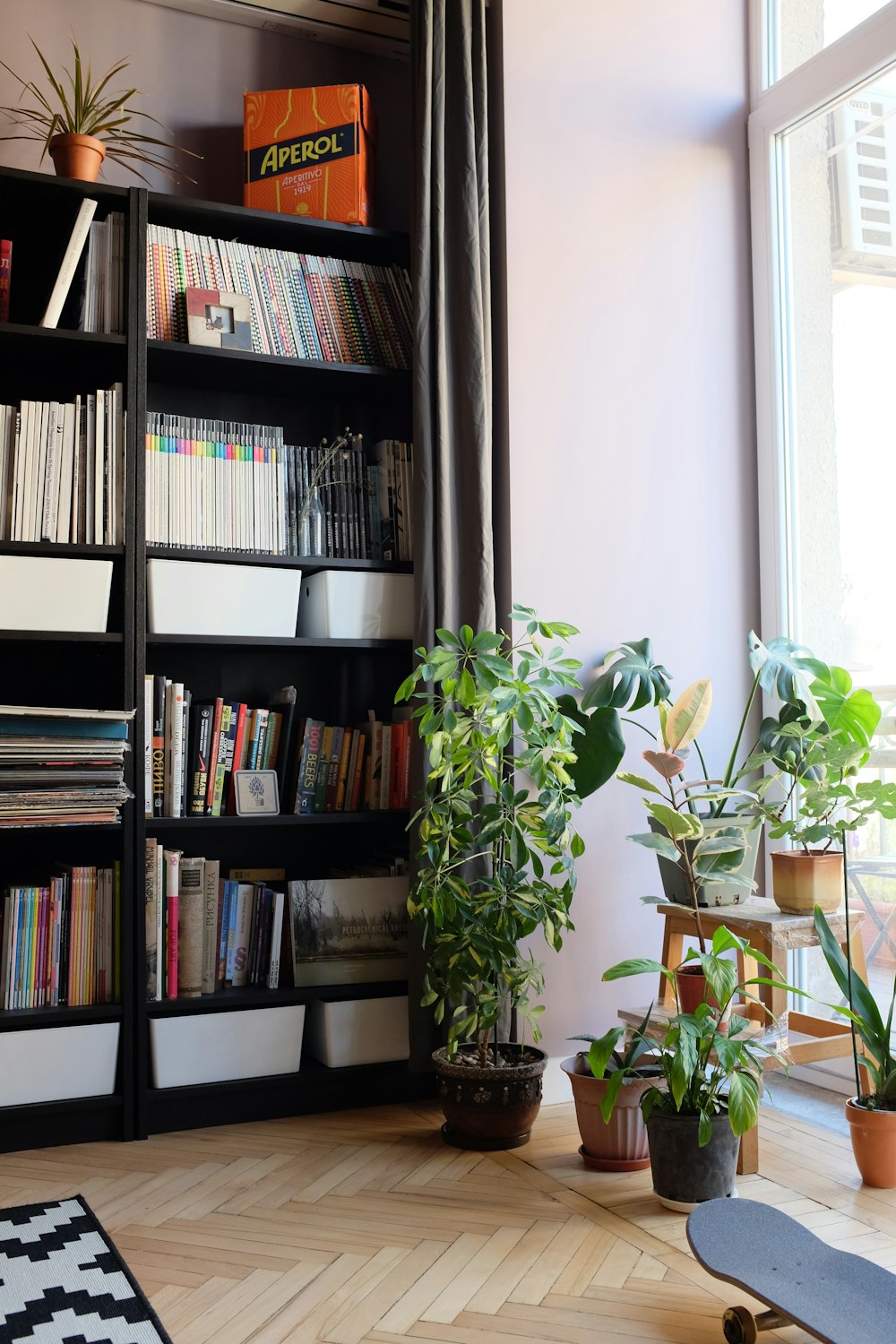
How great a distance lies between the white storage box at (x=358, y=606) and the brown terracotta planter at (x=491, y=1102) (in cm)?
103

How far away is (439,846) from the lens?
2.61 meters

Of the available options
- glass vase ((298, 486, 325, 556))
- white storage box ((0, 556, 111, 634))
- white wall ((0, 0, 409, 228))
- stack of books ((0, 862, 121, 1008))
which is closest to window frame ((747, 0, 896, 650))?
white wall ((0, 0, 409, 228))

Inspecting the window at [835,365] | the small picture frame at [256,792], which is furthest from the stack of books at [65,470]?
the window at [835,365]

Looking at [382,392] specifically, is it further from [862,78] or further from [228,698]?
[862,78]

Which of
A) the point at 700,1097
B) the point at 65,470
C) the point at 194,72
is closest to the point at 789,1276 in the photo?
the point at 700,1097

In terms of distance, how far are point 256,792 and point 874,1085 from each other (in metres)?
1.50

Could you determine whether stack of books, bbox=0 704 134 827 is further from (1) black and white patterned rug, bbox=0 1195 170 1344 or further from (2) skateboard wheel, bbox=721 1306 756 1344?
(2) skateboard wheel, bbox=721 1306 756 1344

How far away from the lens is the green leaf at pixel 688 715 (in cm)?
270

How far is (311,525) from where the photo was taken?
293 centimetres

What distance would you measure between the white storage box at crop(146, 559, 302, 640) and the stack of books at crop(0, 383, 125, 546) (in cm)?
14

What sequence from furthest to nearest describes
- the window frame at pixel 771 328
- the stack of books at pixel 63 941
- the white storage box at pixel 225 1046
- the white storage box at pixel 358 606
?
1. the window frame at pixel 771 328
2. the white storage box at pixel 358 606
3. the white storage box at pixel 225 1046
4. the stack of books at pixel 63 941

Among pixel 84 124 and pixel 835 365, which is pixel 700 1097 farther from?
pixel 84 124

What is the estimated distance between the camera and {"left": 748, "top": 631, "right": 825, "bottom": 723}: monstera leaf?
109 inches

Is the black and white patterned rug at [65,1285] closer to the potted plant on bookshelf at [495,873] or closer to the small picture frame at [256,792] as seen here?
the potted plant on bookshelf at [495,873]
